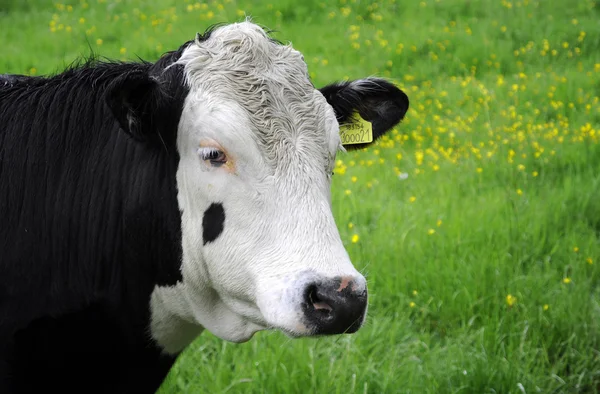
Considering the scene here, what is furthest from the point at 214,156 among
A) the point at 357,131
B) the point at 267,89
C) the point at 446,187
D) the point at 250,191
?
the point at 446,187

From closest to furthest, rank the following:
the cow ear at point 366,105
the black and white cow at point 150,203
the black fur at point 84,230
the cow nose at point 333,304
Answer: the cow nose at point 333,304, the black and white cow at point 150,203, the black fur at point 84,230, the cow ear at point 366,105

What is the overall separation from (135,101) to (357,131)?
1.07 m

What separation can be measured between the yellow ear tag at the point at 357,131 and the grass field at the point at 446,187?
1214 millimetres

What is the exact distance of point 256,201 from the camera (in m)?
2.63

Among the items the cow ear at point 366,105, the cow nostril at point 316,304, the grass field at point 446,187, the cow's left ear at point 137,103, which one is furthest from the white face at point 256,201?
the grass field at point 446,187

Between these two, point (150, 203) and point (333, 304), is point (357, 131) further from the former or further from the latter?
point (333, 304)

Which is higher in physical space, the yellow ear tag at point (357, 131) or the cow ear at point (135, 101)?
the cow ear at point (135, 101)

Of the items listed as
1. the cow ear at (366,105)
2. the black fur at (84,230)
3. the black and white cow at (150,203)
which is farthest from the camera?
the cow ear at (366,105)

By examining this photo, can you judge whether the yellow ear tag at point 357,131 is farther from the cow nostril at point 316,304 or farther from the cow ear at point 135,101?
the cow nostril at point 316,304

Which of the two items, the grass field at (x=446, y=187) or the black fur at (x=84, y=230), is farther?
the grass field at (x=446, y=187)

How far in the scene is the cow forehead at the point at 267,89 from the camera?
271 centimetres

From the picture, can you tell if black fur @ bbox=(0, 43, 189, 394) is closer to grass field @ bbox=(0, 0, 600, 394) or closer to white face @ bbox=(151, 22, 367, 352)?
white face @ bbox=(151, 22, 367, 352)

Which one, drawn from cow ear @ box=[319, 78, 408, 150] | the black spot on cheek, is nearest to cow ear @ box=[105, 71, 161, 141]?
the black spot on cheek

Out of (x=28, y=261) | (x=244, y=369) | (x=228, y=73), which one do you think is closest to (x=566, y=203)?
(x=244, y=369)
